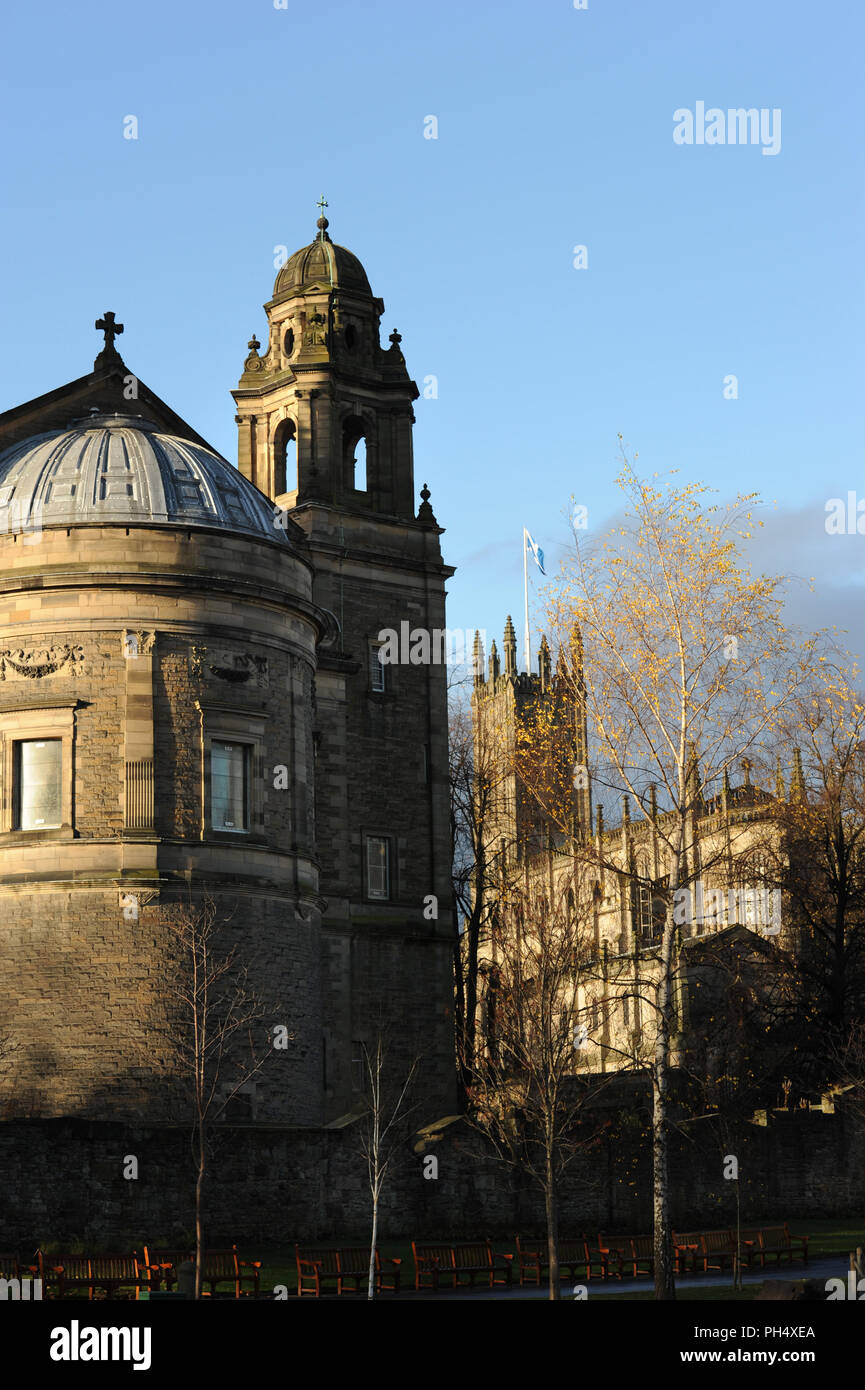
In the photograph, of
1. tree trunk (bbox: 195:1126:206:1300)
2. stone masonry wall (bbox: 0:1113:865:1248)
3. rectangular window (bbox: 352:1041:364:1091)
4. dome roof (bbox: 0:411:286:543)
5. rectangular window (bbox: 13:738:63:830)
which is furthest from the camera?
rectangular window (bbox: 352:1041:364:1091)

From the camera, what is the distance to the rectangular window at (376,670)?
174 ft

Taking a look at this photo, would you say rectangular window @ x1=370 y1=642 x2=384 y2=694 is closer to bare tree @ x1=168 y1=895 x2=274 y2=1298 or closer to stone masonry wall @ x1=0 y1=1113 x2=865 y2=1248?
bare tree @ x1=168 y1=895 x2=274 y2=1298

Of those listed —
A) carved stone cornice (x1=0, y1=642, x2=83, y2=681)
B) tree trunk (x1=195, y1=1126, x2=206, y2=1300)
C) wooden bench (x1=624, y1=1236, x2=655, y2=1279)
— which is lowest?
wooden bench (x1=624, y1=1236, x2=655, y2=1279)

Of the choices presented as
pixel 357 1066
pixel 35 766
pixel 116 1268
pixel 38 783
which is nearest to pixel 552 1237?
pixel 116 1268

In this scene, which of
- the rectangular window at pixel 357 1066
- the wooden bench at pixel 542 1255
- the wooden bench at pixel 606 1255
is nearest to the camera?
the wooden bench at pixel 542 1255

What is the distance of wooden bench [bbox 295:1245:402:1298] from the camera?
Result: 29391 mm

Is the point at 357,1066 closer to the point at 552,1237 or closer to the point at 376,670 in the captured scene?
the point at 376,670

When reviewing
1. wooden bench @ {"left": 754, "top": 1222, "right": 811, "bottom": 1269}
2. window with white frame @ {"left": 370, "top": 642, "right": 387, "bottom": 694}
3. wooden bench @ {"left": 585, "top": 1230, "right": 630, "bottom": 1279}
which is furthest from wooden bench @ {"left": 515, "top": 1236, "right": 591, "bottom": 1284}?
window with white frame @ {"left": 370, "top": 642, "right": 387, "bottom": 694}

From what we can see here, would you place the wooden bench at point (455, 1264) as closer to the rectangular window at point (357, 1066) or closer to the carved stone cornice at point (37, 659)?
the rectangular window at point (357, 1066)

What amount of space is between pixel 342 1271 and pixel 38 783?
45.9 feet

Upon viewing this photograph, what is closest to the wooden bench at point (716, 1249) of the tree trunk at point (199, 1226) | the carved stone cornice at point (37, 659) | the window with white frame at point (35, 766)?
the tree trunk at point (199, 1226)

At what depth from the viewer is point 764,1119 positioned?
146ft

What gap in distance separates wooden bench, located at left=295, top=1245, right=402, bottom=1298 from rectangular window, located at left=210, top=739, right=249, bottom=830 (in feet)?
35.0

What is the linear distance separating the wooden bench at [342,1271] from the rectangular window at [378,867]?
19060 millimetres
